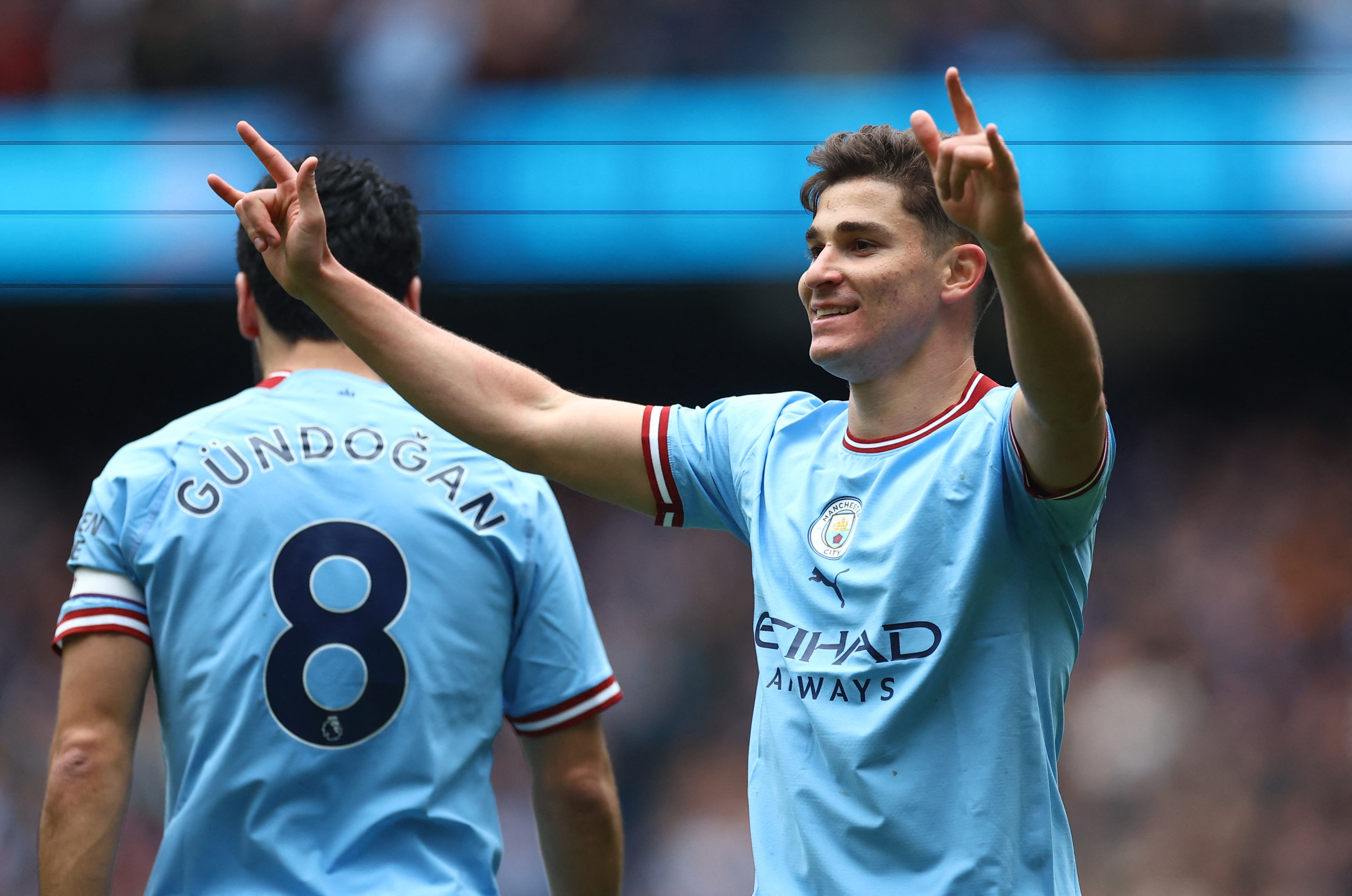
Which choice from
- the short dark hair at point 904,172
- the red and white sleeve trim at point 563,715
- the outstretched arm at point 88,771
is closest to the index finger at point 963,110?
the short dark hair at point 904,172

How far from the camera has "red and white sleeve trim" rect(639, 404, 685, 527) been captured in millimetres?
2193

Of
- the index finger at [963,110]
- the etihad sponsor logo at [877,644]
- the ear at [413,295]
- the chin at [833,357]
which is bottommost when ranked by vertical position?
the etihad sponsor logo at [877,644]

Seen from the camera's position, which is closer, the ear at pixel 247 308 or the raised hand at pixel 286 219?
the raised hand at pixel 286 219

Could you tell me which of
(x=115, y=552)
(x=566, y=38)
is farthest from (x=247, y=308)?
(x=566, y=38)

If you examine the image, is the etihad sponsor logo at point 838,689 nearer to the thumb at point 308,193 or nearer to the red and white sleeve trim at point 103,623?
the thumb at point 308,193

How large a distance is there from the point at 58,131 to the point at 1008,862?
613cm

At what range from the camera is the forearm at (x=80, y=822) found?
2.24 meters

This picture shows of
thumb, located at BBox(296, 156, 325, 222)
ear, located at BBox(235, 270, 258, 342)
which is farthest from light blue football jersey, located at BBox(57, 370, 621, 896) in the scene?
thumb, located at BBox(296, 156, 325, 222)

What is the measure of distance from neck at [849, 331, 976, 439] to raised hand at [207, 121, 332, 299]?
0.88 meters

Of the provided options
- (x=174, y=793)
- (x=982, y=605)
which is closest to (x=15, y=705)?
(x=174, y=793)

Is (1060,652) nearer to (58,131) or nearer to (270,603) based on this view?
(270,603)

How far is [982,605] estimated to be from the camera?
1.89m

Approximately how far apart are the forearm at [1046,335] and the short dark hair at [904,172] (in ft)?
1.50

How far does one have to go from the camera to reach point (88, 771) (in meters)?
2.27
